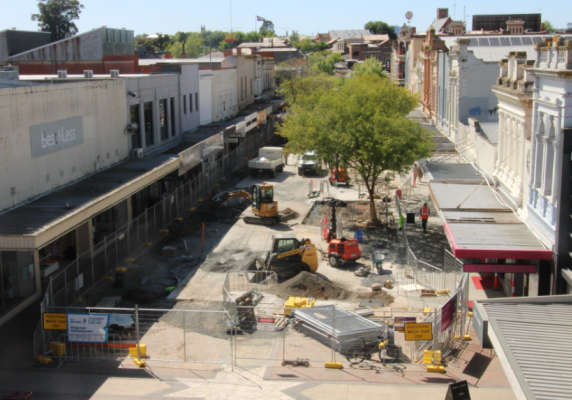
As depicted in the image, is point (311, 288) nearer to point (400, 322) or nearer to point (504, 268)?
point (400, 322)

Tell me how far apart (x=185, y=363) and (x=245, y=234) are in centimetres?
1590

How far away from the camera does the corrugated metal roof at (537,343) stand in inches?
422

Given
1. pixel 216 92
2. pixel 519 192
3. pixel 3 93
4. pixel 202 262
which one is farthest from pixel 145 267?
pixel 216 92

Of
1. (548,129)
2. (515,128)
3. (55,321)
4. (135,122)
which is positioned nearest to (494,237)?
(548,129)

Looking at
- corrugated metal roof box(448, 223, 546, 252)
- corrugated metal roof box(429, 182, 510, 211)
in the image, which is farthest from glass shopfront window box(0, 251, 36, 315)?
corrugated metal roof box(429, 182, 510, 211)

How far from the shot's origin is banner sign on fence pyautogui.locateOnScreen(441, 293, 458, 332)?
1756 centimetres

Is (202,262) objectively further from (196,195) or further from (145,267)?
(196,195)

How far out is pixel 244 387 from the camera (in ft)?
52.5

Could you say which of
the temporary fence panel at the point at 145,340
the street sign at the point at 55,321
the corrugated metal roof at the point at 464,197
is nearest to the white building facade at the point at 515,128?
the corrugated metal roof at the point at 464,197

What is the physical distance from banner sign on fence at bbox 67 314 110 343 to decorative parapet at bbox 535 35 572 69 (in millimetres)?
15128

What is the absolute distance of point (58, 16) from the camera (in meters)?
104

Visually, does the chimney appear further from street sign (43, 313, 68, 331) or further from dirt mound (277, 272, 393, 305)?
street sign (43, 313, 68, 331)

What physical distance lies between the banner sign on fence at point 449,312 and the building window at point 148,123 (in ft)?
79.2

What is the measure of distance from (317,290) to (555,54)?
11757 mm
